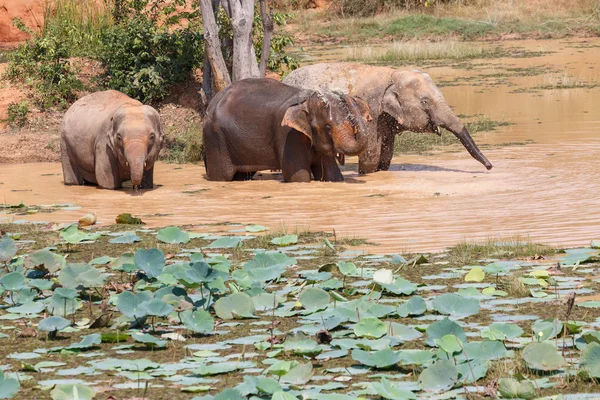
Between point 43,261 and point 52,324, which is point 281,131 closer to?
point 43,261

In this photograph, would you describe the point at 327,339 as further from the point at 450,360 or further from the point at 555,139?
the point at 555,139

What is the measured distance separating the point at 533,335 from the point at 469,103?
586 inches

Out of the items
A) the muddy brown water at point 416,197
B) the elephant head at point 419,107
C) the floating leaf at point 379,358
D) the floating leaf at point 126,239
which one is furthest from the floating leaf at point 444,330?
the elephant head at point 419,107

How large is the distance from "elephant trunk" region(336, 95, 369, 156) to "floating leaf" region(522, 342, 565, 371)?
7.17 metres

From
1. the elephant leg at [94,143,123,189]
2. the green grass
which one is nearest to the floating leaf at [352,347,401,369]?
the elephant leg at [94,143,123,189]

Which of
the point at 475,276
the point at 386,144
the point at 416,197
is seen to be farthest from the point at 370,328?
the point at 386,144

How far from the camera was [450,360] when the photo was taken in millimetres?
4988

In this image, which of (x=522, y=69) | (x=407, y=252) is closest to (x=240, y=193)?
(x=407, y=252)

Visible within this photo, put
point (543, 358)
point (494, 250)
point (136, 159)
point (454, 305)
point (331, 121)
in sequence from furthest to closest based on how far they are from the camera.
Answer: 1. point (331, 121)
2. point (136, 159)
3. point (494, 250)
4. point (454, 305)
5. point (543, 358)

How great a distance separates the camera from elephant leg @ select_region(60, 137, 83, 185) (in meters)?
13.1

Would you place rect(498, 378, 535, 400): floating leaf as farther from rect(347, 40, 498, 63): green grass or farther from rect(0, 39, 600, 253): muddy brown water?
rect(347, 40, 498, 63): green grass

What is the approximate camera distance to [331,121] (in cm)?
1212

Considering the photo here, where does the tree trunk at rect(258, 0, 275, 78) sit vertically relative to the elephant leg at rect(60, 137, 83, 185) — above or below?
above

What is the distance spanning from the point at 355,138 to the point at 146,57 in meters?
6.03
